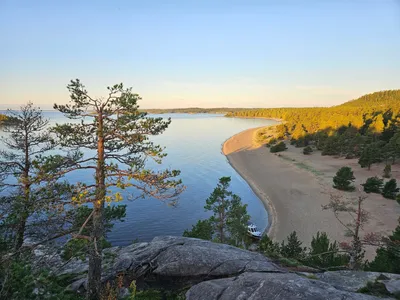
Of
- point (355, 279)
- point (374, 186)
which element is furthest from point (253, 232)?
point (374, 186)

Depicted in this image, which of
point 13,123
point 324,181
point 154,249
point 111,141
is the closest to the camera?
point 111,141

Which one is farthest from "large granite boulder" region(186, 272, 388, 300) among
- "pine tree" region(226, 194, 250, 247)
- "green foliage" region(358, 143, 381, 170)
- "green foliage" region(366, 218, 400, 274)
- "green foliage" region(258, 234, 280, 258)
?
"green foliage" region(358, 143, 381, 170)

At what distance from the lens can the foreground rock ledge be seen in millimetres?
7105

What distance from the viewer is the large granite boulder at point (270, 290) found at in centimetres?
667

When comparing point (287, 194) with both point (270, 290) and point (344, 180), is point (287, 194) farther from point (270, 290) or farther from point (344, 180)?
point (270, 290)

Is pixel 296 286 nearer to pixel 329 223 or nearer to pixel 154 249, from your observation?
pixel 154 249

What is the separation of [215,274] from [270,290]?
9.98 feet

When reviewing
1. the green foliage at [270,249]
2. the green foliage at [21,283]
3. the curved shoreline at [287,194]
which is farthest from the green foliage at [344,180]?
the green foliage at [21,283]

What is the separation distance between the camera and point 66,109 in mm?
9141

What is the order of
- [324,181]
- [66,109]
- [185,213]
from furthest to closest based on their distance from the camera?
1. [324,181]
2. [185,213]
3. [66,109]

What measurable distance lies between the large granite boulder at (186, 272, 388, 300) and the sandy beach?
64.8 feet

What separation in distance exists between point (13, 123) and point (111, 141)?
637cm

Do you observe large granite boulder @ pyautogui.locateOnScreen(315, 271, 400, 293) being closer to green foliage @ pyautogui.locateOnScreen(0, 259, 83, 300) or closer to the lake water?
green foliage @ pyautogui.locateOnScreen(0, 259, 83, 300)

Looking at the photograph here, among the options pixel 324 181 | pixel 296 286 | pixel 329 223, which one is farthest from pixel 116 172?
pixel 324 181
